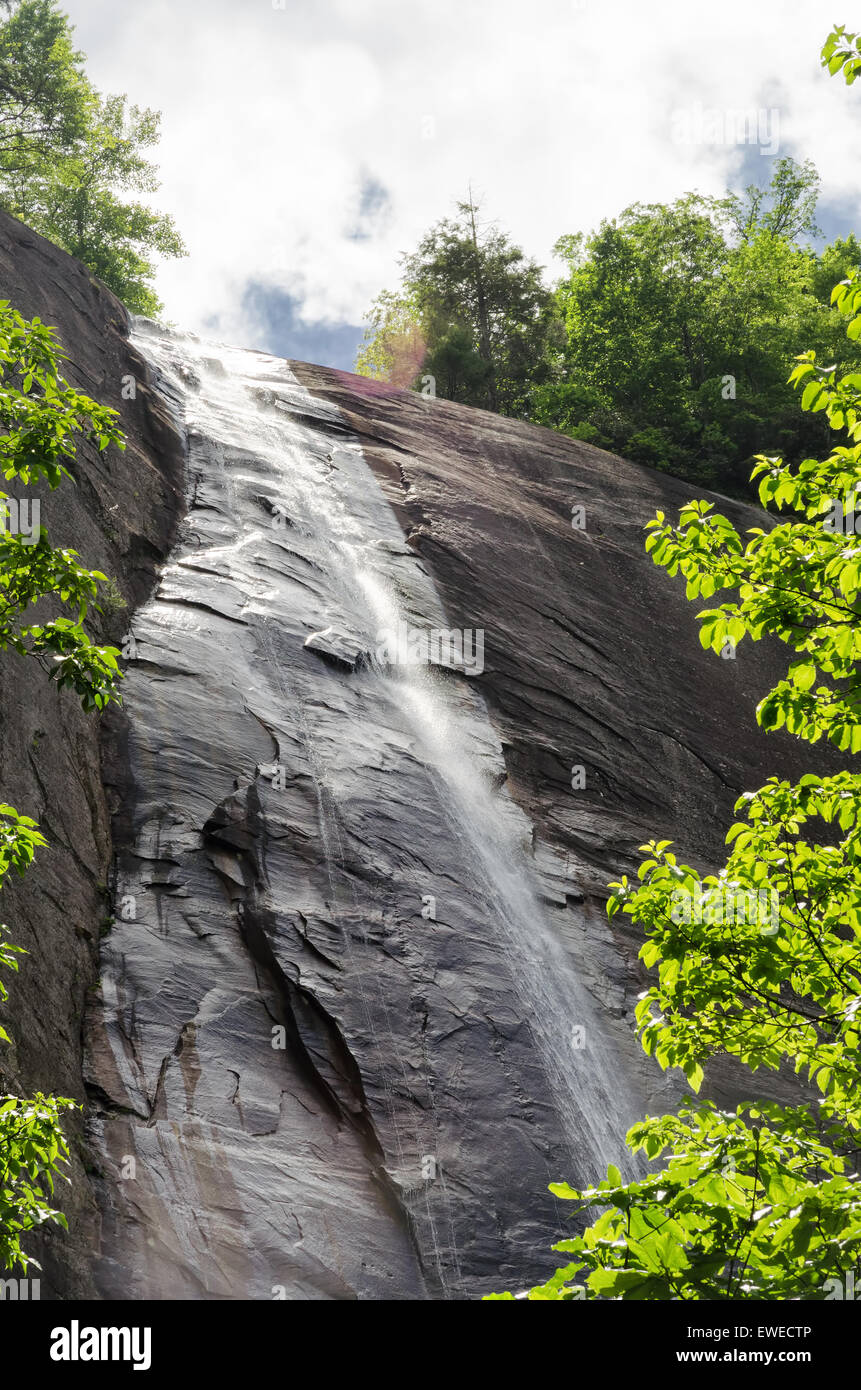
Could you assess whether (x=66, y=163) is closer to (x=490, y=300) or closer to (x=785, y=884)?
(x=490, y=300)

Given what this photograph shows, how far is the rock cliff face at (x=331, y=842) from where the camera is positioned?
9.20 metres

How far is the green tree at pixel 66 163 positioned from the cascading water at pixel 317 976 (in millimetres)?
28793

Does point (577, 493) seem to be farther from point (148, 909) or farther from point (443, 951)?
point (148, 909)

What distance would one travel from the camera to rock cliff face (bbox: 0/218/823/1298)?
30.2 ft

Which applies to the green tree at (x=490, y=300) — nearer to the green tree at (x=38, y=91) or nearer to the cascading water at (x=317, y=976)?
the green tree at (x=38, y=91)

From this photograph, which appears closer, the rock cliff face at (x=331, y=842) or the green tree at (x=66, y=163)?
the rock cliff face at (x=331, y=842)

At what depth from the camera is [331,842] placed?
1252 centimetres

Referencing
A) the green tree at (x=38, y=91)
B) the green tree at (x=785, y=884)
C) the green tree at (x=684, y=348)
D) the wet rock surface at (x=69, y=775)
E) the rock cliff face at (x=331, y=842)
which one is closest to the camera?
the green tree at (x=785, y=884)

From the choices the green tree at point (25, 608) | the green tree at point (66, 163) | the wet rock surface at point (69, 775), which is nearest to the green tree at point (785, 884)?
the green tree at point (25, 608)

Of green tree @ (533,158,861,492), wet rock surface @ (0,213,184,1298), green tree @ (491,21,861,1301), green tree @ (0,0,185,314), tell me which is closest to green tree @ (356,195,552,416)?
green tree @ (533,158,861,492)

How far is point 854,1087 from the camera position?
5.88 metres
